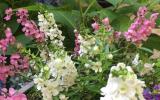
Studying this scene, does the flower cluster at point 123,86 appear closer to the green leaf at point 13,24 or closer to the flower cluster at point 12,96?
the flower cluster at point 12,96

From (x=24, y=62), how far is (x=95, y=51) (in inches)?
10.2

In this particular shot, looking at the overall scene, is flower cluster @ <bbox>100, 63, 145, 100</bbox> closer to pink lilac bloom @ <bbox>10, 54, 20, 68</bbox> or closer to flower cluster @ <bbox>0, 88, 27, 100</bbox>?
flower cluster @ <bbox>0, 88, 27, 100</bbox>

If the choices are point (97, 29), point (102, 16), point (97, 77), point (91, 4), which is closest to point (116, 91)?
point (97, 77)

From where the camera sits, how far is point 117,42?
1275 millimetres

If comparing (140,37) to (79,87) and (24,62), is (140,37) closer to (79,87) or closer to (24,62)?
(79,87)

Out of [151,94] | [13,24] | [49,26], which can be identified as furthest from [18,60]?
[13,24]

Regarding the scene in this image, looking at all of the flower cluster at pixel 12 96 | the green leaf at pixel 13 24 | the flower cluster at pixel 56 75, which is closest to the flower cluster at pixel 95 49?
the flower cluster at pixel 56 75

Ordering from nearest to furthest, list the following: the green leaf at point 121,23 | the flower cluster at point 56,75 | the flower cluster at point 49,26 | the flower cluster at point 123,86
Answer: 1. the flower cluster at point 123,86
2. the flower cluster at point 56,75
3. the flower cluster at point 49,26
4. the green leaf at point 121,23

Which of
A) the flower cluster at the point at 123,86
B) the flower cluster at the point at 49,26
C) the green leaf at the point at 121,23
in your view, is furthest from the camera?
the green leaf at the point at 121,23

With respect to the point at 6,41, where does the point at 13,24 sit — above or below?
above

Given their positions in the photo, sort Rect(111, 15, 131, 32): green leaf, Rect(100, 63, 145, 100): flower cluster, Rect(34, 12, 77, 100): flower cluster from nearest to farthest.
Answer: Rect(100, 63, 145, 100): flower cluster
Rect(34, 12, 77, 100): flower cluster
Rect(111, 15, 131, 32): green leaf

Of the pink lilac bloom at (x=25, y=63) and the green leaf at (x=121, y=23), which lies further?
the green leaf at (x=121, y=23)

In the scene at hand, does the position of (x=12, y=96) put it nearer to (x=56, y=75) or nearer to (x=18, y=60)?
(x=56, y=75)

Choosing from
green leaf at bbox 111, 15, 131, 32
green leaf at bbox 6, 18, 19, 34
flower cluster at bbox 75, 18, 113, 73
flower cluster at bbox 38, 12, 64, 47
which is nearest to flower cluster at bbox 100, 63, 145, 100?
flower cluster at bbox 75, 18, 113, 73
